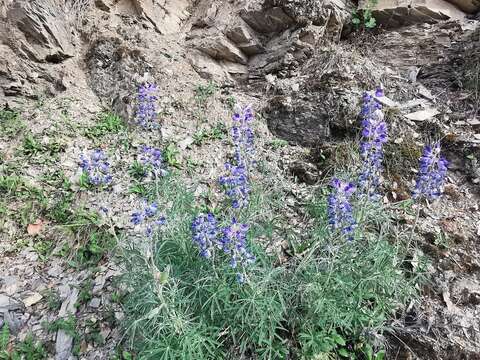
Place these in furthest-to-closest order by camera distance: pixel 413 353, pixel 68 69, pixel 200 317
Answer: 1. pixel 68 69
2. pixel 413 353
3. pixel 200 317

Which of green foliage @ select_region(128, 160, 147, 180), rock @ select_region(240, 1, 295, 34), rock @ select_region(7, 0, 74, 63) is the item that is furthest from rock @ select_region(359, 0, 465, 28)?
rock @ select_region(7, 0, 74, 63)

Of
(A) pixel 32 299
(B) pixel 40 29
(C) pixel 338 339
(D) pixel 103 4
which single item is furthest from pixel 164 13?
(C) pixel 338 339

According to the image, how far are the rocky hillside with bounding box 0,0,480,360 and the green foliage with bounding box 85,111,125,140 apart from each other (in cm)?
2

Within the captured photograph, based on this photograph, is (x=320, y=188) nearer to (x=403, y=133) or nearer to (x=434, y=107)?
(x=403, y=133)

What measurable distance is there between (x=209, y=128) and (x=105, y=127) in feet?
5.00

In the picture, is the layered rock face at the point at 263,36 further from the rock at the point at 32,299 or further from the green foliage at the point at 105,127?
the rock at the point at 32,299

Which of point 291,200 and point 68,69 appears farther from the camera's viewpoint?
point 68,69

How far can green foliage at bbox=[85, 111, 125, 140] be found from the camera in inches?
202

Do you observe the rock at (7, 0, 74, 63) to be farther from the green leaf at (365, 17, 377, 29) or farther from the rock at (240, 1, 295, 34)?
the green leaf at (365, 17, 377, 29)

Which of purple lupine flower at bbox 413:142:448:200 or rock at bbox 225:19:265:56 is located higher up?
purple lupine flower at bbox 413:142:448:200

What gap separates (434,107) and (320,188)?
75.6 inches

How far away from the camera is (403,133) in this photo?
13.6 feet

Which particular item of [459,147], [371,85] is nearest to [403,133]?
[459,147]

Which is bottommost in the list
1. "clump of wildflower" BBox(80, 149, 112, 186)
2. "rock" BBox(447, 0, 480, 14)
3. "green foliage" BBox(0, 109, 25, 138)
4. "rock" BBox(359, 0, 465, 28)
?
"green foliage" BBox(0, 109, 25, 138)
